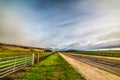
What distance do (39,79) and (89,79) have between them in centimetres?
372

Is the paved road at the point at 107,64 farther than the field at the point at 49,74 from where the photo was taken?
Yes

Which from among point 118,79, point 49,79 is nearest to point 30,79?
point 49,79

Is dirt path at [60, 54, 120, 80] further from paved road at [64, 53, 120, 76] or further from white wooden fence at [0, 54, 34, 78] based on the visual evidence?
white wooden fence at [0, 54, 34, 78]

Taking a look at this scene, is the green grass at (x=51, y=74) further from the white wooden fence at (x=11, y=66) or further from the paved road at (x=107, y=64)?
the paved road at (x=107, y=64)

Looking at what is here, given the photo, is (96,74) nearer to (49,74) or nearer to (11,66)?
(49,74)

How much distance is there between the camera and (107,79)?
990 cm

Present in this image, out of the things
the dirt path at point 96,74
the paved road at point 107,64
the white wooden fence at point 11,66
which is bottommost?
the dirt path at point 96,74

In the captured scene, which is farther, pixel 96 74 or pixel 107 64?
pixel 107 64

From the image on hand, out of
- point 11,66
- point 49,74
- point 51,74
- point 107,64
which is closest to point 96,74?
point 51,74

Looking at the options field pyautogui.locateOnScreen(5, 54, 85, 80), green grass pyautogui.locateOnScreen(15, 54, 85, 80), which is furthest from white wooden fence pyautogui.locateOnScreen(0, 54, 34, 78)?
green grass pyautogui.locateOnScreen(15, 54, 85, 80)

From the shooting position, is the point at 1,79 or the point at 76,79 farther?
the point at 76,79

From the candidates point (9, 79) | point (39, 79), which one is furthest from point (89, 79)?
point (9, 79)

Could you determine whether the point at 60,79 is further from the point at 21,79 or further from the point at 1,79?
the point at 1,79

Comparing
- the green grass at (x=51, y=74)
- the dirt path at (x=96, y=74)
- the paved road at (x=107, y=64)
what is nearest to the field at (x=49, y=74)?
the green grass at (x=51, y=74)
